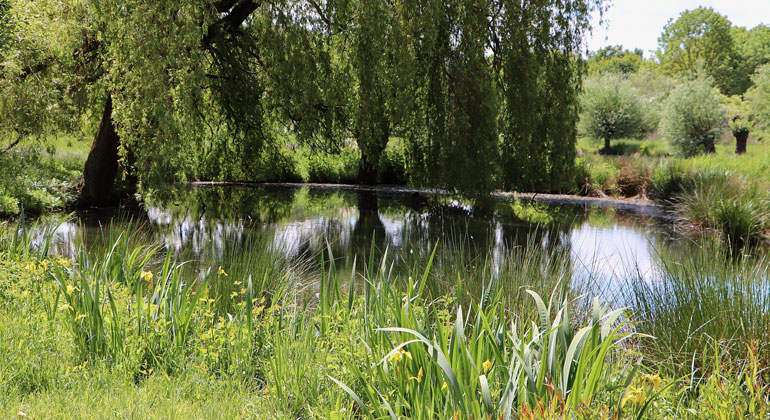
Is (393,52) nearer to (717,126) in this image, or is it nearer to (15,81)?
(15,81)

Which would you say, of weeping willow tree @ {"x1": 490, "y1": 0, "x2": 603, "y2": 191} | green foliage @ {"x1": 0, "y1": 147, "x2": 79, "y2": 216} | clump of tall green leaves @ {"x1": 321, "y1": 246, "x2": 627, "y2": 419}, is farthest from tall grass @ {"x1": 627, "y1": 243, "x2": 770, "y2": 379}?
green foliage @ {"x1": 0, "y1": 147, "x2": 79, "y2": 216}

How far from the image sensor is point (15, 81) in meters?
8.82

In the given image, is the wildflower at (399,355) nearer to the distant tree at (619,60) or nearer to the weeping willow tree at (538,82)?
the weeping willow tree at (538,82)

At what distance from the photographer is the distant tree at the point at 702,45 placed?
4750cm

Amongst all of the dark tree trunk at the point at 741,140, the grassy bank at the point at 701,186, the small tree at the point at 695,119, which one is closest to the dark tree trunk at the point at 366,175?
the grassy bank at the point at 701,186

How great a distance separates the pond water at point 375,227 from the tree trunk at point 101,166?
0.61 metres

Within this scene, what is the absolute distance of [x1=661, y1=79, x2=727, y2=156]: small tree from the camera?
2464cm

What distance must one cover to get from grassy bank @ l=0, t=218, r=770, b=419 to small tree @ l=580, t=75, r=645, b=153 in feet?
84.0

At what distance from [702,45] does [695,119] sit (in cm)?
2969

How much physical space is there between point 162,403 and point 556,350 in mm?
1562

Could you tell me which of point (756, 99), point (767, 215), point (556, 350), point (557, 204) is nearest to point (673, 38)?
point (756, 99)

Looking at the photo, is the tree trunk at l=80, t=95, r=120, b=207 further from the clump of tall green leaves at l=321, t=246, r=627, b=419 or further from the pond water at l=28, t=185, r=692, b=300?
the clump of tall green leaves at l=321, t=246, r=627, b=419

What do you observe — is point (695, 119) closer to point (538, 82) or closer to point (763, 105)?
point (763, 105)

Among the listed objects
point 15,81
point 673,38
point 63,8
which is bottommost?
point 15,81
